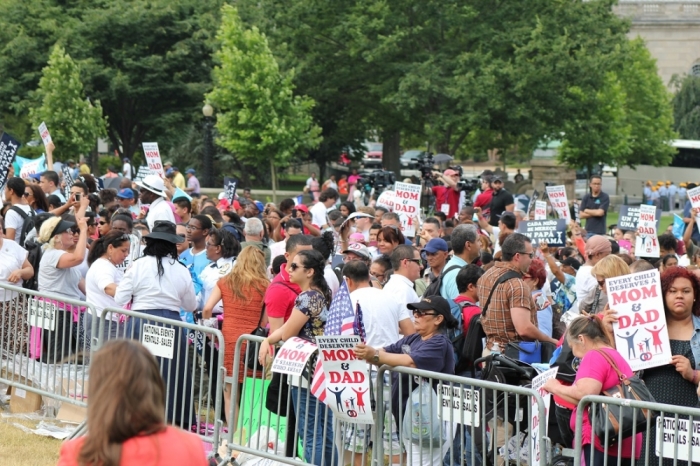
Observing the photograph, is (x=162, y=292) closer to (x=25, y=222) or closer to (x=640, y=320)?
(x=25, y=222)

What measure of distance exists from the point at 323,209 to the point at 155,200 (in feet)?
16.9

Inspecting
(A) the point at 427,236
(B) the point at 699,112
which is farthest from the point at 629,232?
(B) the point at 699,112

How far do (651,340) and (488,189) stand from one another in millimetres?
12263

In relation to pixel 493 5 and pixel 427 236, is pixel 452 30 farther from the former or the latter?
pixel 427 236

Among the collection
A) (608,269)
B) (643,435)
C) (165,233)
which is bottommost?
(643,435)

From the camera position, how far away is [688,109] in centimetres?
6819

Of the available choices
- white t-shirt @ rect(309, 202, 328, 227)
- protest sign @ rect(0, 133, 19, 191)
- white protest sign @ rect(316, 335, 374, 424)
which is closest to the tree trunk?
white t-shirt @ rect(309, 202, 328, 227)

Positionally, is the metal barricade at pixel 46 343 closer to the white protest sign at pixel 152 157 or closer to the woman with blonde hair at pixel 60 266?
the woman with blonde hair at pixel 60 266

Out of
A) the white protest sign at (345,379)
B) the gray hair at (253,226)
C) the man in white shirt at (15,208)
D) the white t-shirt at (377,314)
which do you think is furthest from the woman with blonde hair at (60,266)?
the white protest sign at (345,379)

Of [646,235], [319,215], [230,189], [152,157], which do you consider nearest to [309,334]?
[646,235]

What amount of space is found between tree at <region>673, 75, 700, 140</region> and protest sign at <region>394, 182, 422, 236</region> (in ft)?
180

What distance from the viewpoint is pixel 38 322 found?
32.7ft

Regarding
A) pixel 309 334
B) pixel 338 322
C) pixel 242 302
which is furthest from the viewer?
pixel 242 302

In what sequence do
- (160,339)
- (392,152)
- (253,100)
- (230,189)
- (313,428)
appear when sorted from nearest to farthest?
1. (313,428)
2. (160,339)
3. (230,189)
4. (253,100)
5. (392,152)
